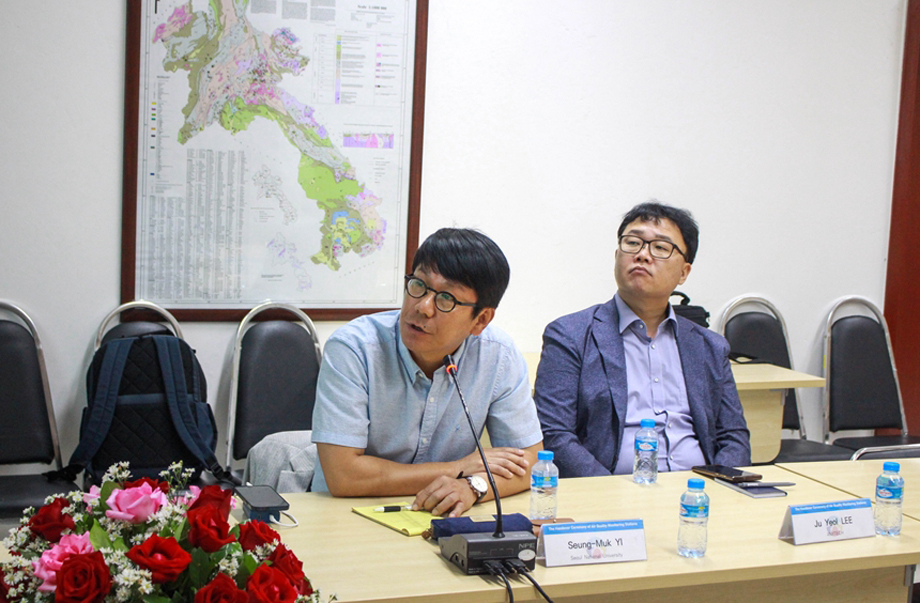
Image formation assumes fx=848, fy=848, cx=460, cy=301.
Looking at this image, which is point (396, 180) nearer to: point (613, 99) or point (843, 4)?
point (613, 99)

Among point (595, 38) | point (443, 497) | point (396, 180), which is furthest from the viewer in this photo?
point (595, 38)

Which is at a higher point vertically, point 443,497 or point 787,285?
point 787,285

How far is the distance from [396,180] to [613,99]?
107 centimetres

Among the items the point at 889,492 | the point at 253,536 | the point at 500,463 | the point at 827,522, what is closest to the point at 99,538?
the point at 253,536

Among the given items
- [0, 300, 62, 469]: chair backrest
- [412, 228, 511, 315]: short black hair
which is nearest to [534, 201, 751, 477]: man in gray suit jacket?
[412, 228, 511, 315]: short black hair

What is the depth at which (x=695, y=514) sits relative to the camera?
164 cm

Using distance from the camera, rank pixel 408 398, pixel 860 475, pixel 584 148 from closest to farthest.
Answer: pixel 408 398 < pixel 860 475 < pixel 584 148

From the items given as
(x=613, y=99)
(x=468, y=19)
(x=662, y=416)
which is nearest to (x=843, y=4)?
(x=613, y=99)

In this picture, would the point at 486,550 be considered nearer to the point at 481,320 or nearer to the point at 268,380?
the point at 481,320

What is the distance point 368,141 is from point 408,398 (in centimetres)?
169

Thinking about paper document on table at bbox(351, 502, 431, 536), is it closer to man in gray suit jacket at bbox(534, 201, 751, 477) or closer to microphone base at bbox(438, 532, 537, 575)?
microphone base at bbox(438, 532, 537, 575)

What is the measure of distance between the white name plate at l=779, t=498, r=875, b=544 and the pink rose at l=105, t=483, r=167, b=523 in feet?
4.25

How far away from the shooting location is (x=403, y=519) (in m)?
1.75

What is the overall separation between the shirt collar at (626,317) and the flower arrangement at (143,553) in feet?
5.54
